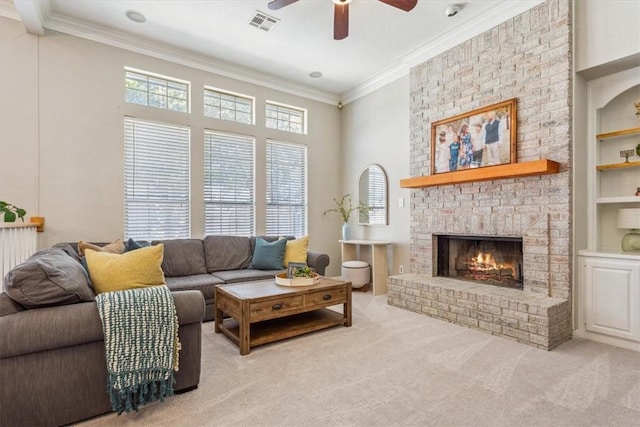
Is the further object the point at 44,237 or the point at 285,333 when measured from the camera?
the point at 44,237

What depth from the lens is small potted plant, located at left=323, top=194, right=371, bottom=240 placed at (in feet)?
18.0

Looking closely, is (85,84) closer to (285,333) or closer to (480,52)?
(285,333)

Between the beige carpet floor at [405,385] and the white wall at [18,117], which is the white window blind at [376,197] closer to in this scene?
the beige carpet floor at [405,385]

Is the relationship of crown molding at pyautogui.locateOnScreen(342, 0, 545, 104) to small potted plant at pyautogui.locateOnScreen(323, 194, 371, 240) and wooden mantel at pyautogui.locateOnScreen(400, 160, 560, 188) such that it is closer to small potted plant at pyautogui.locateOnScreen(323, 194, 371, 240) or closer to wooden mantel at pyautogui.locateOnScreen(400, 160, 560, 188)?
wooden mantel at pyautogui.locateOnScreen(400, 160, 560, 188)

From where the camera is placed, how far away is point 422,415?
1868 millimetres

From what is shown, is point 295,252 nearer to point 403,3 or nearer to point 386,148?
point 386,148

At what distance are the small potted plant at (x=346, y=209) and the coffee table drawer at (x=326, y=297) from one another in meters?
2.18

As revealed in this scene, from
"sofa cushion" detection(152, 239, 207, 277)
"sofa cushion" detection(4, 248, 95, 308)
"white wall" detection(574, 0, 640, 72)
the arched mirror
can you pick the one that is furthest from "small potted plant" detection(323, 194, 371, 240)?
"sofa cushion" detection(4, 248, 95, 308)

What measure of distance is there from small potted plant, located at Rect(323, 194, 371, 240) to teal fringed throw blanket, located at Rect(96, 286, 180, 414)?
3753 mm

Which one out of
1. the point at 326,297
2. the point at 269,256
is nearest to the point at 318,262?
the point at 269,256

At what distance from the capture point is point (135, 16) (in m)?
3.70

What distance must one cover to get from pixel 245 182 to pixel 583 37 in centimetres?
441

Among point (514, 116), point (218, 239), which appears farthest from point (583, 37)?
point (218, 239)

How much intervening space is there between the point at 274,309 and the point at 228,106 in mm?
3465
